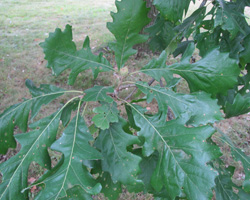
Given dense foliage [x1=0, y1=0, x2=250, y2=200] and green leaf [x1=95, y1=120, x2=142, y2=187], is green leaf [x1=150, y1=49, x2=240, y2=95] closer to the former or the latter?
dense foliage [x1=0, y1=0, x2=250, y2=200]

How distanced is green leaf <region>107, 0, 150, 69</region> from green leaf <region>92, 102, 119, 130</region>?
12.9 inches

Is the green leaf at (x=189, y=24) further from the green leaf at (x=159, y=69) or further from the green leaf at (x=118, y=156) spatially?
the green leaf at (x=118, y=156)

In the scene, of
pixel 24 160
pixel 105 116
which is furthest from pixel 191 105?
pixel 24 160

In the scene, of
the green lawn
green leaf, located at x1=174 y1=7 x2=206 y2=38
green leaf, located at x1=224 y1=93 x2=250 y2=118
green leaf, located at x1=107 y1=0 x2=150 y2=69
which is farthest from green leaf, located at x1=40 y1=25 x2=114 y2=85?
the green lawn

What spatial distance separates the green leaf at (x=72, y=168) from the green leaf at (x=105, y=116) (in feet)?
0.36

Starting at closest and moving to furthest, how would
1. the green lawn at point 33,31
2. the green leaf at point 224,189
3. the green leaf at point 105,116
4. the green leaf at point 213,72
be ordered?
the green leaf at point 105,116
the green leaf at point 213,72
the green leaf at point 224,189
the green lawn at point 33,31

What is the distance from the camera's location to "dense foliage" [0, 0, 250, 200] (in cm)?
87

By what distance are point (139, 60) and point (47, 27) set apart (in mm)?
3115

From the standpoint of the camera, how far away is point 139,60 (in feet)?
14.6

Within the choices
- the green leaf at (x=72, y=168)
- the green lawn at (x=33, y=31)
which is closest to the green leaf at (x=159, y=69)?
the green leaf at (x=72, y=168)

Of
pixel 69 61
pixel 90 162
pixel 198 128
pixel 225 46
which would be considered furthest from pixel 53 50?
pixel 225 46

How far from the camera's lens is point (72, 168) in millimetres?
891

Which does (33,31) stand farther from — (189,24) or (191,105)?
(191,105)

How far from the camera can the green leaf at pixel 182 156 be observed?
0.83 m
